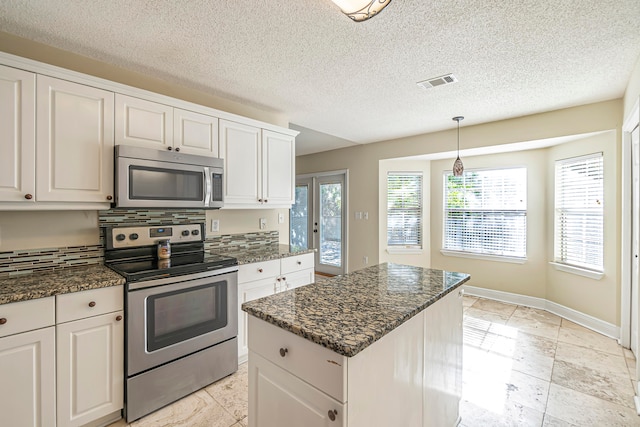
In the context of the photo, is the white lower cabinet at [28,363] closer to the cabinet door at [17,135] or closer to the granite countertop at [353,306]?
the cabinet door at [17,135]

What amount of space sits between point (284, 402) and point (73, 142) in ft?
6.68

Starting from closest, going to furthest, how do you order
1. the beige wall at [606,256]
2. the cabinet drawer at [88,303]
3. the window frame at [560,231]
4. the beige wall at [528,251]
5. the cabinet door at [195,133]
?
the cabinet drawer at [88,303] → the cabinet door at [195,133] → the beige wall at [606,256] → the window frame at [560,231] → the beige wall at [528,251]

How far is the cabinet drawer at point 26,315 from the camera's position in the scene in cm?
145

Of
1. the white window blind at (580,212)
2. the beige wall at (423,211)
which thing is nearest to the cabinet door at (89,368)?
the beige wall at (423,211)

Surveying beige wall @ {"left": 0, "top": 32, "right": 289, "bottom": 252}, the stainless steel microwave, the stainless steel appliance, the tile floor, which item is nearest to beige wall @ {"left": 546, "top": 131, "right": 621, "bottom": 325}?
the tile floor

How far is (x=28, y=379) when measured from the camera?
153cm

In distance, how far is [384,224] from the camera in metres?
4.96

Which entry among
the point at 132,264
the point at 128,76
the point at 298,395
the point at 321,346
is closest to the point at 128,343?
the point at 132,264

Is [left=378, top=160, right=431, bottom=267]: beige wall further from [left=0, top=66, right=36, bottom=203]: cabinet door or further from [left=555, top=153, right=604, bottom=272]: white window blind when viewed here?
[left=0, top=66, right=36, bottom=203]: cabinet door

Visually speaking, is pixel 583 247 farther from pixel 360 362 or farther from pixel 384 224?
pixel 360 362

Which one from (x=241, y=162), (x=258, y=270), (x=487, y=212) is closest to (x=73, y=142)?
(x=241, y=162)

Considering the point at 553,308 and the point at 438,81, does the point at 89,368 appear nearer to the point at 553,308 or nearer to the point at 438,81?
the point at 438,81

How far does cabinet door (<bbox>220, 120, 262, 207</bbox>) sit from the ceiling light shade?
5.59 feet

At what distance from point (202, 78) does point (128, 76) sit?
0.56 meters
